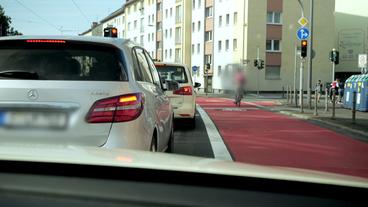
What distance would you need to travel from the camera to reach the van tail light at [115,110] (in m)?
5.16

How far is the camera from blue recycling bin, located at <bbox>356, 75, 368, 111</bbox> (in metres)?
24.0

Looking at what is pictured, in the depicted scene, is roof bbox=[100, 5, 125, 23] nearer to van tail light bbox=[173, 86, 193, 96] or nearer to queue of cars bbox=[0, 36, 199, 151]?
van tail light bbox=[173, 86, 193, 96]

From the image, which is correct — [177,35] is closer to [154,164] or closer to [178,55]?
[178,55]

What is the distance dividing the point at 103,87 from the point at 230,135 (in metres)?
8.34

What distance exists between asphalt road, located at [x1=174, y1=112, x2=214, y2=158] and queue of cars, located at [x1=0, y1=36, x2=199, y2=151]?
4.24 metres

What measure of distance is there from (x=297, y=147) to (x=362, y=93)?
14573mm

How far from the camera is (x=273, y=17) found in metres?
56.1

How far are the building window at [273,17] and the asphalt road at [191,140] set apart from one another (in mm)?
41417

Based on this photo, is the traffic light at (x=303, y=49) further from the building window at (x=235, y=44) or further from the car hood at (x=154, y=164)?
the building window at (x=235, y=44)

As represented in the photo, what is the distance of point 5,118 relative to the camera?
5086mm

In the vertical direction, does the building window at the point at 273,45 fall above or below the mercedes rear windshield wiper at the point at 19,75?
above

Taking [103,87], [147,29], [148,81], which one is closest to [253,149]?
[148,81]

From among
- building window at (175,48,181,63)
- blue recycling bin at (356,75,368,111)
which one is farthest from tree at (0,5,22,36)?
blue recycling bin at (356,75,368,111)

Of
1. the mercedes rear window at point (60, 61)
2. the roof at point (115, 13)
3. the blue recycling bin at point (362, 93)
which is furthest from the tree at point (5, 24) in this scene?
the roof at point (115, 13)
